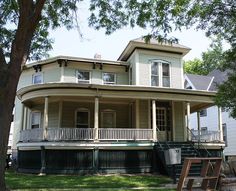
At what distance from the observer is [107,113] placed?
21.3 m

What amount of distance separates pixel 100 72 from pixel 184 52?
19.5ft

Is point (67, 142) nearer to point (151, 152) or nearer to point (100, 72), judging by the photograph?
point (151, 152)

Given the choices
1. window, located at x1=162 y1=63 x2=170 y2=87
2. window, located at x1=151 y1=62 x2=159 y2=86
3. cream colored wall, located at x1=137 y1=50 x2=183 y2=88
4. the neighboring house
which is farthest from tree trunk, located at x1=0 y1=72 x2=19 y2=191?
the neighboring house

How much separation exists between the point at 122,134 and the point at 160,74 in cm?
575

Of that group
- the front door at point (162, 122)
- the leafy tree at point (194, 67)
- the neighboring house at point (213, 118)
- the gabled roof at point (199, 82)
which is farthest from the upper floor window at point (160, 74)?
the leafy tree at point (194, 67)

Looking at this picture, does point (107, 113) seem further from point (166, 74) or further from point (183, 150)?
point (183, 150)

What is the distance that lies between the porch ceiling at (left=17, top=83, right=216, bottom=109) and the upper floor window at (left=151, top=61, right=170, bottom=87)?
9.24 feet

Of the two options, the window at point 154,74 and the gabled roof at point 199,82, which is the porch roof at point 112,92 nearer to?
Result: the window at point 154,74

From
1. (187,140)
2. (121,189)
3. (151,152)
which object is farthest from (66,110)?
(121,189)

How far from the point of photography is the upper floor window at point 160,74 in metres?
21.8

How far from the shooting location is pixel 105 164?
1750 centimetres

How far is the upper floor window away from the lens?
21.8m

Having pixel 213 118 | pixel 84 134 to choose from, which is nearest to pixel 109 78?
pixel 84 134

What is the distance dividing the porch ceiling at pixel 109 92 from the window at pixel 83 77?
2247 mm
